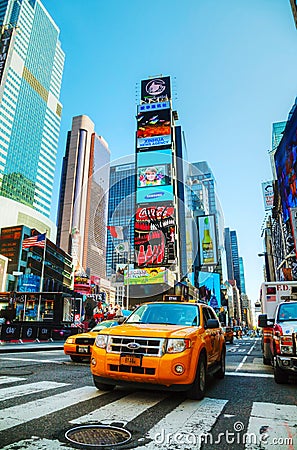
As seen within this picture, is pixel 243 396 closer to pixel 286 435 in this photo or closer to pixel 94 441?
A: pixel 286 435

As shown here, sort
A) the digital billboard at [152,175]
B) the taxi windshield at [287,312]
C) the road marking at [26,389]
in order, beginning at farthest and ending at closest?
the digital billboard at [152,175], the taxi windshield at [287,312], the road marking at [26,389]

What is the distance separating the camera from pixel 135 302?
91562 mm

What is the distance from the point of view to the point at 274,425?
4074 millimetres

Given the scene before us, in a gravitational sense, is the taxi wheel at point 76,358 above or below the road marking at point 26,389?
above

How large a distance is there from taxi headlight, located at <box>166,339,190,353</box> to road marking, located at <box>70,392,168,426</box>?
2.80 feet

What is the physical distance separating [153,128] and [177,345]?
86.5 m

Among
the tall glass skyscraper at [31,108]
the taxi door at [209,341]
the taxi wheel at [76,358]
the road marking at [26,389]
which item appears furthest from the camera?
the tall glass skyscraper at [31,108]

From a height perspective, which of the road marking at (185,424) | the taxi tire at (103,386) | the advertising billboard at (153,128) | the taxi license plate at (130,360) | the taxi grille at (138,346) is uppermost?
the advertising billboard at (153,128)

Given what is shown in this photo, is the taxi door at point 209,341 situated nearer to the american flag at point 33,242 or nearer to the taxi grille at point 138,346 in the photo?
the taxi grille at point 138,346

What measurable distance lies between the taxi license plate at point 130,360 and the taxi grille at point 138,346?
0.06 metres

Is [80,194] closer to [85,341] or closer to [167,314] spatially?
[85,341]

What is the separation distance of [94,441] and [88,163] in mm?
198324

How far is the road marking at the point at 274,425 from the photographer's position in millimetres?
3438

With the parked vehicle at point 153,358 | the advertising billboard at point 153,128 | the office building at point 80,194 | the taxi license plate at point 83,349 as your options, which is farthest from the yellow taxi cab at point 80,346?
the office building at point 80,194
